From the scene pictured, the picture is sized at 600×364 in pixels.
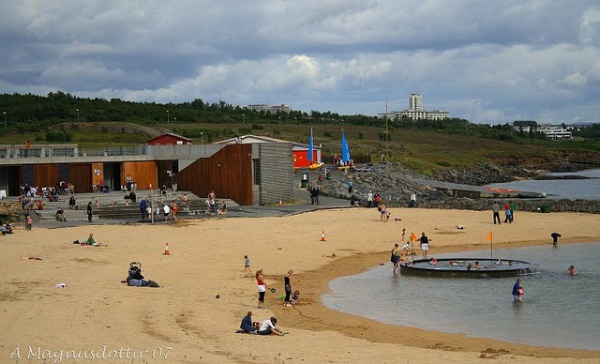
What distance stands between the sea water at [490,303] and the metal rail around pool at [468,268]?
0.39 m

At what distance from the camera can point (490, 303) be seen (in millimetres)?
26516

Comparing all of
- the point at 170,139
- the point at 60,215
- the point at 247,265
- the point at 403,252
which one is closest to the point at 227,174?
the point at 60,215

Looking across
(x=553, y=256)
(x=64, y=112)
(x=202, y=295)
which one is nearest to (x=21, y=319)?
(x=202, y=295)

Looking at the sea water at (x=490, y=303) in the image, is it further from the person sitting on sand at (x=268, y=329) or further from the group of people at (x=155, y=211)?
the group of people at (x=155, y=211)

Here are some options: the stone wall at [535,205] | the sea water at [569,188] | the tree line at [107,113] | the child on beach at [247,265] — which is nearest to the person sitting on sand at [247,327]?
the child on beach at [247,265]

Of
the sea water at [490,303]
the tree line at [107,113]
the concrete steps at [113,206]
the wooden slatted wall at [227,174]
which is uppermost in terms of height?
the tree line at [107,113]

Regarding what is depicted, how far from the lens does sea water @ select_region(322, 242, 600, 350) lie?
74.0 ft

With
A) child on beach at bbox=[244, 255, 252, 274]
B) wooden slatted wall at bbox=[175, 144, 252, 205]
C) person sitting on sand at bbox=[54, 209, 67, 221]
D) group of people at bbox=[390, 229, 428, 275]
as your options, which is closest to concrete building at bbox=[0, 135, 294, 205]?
wooden slatted wall at bbox=[175, 144, 252, 205]

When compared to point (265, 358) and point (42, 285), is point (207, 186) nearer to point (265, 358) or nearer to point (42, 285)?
point (42, 285)

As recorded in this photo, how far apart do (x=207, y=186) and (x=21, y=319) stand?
33893mm

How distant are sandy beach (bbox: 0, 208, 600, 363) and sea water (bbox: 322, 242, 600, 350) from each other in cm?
94

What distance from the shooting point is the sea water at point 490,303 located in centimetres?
2255

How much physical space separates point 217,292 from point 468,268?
10.0 metres

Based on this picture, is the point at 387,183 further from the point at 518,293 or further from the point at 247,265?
the point at 518,293
